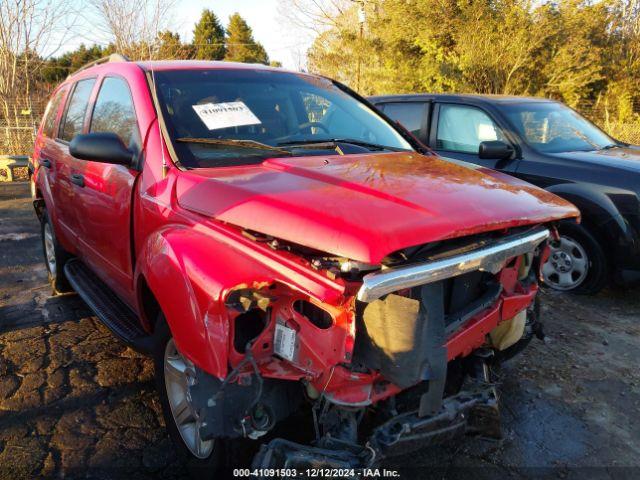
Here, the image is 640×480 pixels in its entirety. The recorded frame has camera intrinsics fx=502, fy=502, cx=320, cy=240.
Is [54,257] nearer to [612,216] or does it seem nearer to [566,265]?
[566,265]

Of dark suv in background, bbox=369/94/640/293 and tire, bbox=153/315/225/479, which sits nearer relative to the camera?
tire, bbox=153/315/225/479

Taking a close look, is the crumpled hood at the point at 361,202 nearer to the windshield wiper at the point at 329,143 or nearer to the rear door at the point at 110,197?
the windshield wiper at the point at 329,143

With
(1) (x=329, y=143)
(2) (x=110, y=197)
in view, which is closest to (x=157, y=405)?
(2) (x=110, y=197)

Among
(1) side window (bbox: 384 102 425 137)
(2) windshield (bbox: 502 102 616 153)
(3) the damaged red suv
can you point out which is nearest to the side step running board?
(3) the damaged red suv

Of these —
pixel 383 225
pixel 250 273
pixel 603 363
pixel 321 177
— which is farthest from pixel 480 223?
pixel 603 363

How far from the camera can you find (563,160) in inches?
187

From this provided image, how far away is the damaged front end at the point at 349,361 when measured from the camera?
177 cm

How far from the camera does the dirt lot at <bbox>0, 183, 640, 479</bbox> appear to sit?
252 cm

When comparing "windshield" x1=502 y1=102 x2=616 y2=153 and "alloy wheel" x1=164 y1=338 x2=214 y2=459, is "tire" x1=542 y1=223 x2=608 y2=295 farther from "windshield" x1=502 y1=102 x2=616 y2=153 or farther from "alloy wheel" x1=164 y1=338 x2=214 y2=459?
"alloy wheel" x1=164 y1=338 x2=214 y2=459

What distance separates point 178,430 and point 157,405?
64cm

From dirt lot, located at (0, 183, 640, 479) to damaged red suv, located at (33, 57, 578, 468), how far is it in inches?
16.3

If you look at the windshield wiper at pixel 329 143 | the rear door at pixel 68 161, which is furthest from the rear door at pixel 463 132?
the rear door at pixel 68 161

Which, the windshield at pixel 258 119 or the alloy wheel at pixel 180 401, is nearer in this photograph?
the alloy wheel at pixel 180 401

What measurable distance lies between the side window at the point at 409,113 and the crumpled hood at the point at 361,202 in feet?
11.4
